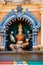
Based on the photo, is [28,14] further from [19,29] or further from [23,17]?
[19,29]

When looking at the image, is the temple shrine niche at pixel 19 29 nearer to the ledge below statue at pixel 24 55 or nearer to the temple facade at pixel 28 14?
the temple facade at pixel 28 14

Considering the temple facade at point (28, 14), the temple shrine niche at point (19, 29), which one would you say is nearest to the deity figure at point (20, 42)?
the temple shrine niche at point (19, 29)

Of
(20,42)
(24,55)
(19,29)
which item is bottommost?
(24,55)

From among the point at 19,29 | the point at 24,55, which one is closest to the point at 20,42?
the point at 19,29

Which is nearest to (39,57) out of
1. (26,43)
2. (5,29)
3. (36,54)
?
(36,54)

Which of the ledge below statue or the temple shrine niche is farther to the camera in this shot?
the temple shrine niche

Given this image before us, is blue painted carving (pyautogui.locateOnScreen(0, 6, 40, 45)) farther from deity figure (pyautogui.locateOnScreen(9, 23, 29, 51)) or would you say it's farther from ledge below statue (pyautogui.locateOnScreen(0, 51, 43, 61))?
ledge below statue (pyautogui.locateOnScreen(0, 51, 43, 61))

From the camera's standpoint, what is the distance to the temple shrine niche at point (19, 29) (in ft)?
30.0

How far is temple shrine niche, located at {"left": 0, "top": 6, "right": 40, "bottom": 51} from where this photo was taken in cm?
913

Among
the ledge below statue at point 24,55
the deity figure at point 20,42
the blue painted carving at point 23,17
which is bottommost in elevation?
the ledge below statue at point 24,55

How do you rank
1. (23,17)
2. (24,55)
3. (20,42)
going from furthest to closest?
(23,17), (20,42), (24,55)

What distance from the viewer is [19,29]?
30.6 feet

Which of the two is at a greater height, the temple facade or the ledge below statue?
the temple facade

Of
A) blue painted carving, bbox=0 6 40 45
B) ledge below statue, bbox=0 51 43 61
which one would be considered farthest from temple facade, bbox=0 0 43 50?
ledge below statue, bbox=0 51 43 61
